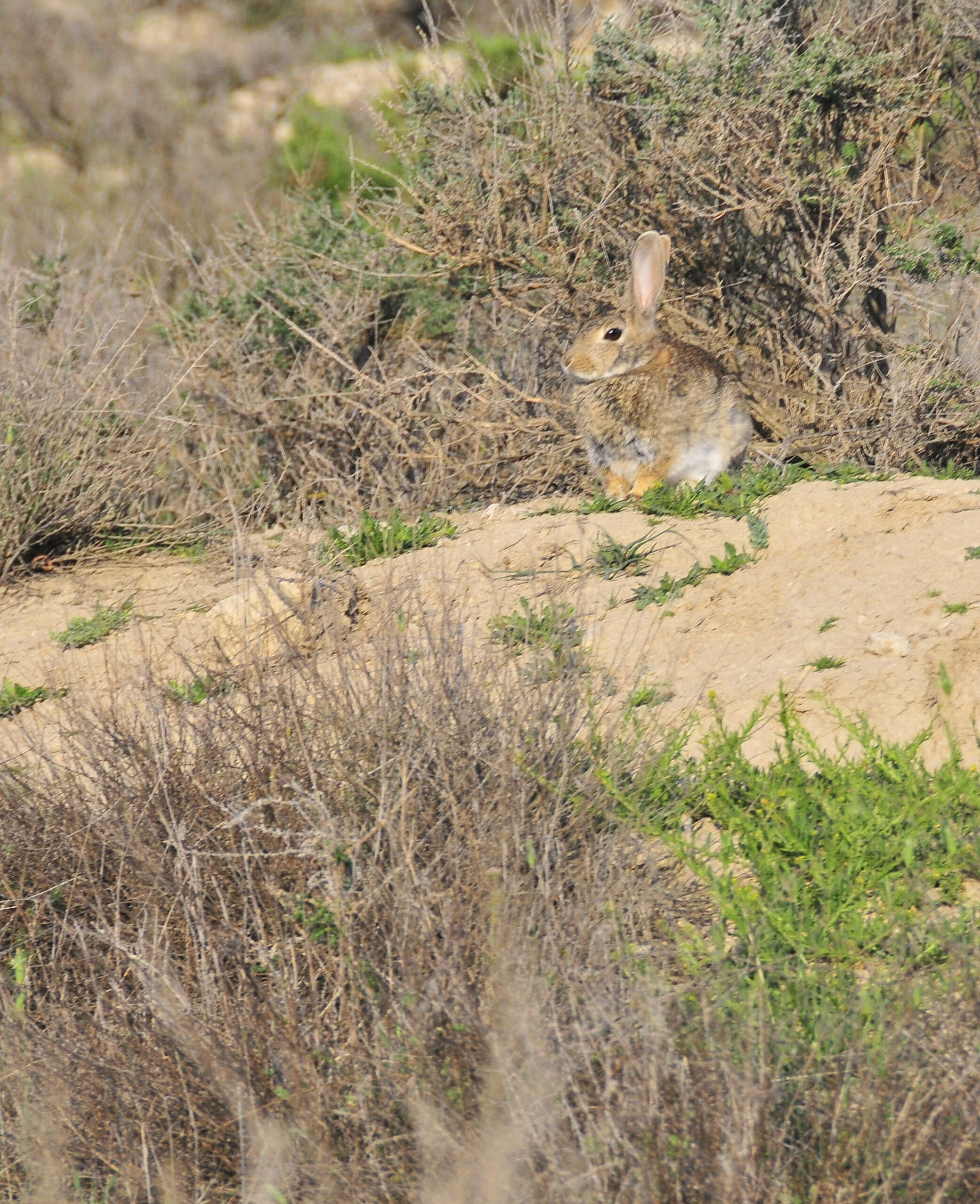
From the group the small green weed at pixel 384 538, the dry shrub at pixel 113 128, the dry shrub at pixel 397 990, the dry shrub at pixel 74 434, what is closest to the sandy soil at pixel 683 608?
the small green weed at pixel 384 538

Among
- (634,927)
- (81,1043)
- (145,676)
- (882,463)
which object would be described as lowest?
(882,463)

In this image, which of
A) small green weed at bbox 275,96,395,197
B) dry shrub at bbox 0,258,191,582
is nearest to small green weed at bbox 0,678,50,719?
dry shrub at bbox 0,258,191,582

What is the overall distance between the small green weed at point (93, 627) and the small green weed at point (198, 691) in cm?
144

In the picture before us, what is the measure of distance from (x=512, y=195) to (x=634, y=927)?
4342mm

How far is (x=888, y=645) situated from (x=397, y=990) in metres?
1.99

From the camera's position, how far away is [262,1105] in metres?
2.68

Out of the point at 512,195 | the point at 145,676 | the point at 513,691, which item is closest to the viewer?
the point at 513,691

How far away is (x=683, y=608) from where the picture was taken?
471 cm

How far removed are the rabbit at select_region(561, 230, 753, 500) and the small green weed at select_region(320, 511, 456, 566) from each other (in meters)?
0.79

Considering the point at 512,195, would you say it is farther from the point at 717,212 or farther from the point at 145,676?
the point at 145,676

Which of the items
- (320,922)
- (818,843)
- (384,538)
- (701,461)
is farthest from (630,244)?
(320,922)

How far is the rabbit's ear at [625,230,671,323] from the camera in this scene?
5734 mm

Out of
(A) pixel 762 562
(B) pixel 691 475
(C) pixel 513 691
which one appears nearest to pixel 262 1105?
(C) pixel 513 691

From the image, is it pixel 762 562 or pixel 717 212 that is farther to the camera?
pixel 717 212
